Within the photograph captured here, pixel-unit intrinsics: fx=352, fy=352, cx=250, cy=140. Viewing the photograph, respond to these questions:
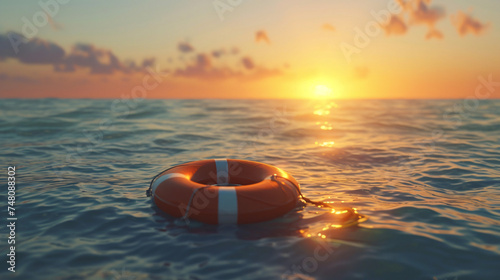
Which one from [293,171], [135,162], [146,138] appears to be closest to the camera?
[293,171]

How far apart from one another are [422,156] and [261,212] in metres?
6.24

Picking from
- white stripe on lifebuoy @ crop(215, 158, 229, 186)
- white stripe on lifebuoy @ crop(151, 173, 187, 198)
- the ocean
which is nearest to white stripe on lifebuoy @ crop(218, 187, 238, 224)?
the ocean

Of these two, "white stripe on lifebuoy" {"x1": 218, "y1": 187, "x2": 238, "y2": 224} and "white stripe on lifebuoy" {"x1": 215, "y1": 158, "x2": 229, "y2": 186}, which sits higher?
"white stripe on lifebuoy" {"x1": 215, "y1": 158, "x2": 229, "y2": 186}

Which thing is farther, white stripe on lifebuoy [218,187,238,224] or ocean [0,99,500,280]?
white stripe on lifebuoy [218,187,238,224]

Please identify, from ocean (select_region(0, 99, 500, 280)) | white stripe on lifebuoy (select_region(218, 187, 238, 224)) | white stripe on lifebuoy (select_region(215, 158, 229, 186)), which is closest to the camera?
ocean (select_region(0, 99, 500, 280))

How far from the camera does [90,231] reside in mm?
3994

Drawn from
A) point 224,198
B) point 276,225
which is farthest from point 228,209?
point 276,225

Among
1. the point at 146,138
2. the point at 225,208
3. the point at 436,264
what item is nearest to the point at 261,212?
the point at 225,208

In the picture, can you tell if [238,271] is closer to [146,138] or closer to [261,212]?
[261,212]

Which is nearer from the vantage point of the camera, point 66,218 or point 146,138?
point 66,218

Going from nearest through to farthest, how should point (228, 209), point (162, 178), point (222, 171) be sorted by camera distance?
point (228, 209) → point (162, 178) → point (222, 171)

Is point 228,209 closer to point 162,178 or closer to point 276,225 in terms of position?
point 276,225

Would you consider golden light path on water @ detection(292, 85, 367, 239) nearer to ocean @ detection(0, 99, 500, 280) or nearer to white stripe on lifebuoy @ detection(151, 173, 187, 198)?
ocean @ detection(0, 99, 500, 280)

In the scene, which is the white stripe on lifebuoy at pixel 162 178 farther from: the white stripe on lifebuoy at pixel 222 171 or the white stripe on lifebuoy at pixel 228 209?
the white stripe on lifebuoy at pixel 228 209
